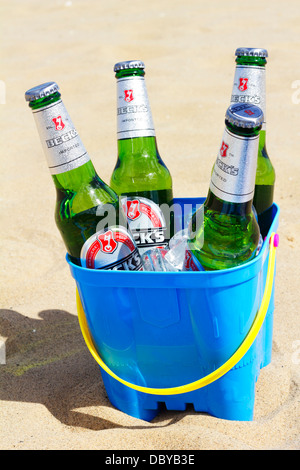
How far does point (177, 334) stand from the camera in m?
1.18

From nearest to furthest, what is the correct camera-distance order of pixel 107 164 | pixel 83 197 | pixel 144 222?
1. pixel 83 197
2. pixel 144 222
3. pixel 107 164

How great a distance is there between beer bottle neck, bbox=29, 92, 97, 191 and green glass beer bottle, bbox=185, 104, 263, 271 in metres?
0.30

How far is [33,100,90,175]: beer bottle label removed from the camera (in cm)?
113

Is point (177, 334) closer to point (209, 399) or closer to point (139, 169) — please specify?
point (209, 399)

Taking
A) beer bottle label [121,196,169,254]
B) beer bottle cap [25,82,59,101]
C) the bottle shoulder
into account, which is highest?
beer bottle cap [25,82,59,101]

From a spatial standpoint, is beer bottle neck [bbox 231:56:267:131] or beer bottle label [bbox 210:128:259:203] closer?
beer bottle label [bbox 210:128:259:203]

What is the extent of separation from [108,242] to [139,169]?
32 centimetres

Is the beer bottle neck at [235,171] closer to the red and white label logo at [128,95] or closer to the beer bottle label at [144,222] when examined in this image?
the beer bottle label at [144,222]

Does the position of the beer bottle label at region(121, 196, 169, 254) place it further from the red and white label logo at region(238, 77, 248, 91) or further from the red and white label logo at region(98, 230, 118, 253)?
the red and white label logo at region(238, 77, 248, 91)

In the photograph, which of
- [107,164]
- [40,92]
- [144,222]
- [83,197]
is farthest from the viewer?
[107,164]

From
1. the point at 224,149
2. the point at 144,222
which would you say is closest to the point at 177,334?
the point at 144,222

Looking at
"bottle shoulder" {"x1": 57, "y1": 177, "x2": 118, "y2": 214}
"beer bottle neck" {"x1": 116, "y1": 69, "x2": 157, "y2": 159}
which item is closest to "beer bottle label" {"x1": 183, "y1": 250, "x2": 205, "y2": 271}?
"bottle shoulder" {"x1": 57, "y1": 177, "x2": 118, "y2": 214}

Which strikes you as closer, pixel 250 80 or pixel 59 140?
pixel 59 140

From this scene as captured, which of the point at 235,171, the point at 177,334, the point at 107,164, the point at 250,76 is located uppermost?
the point at 250,76
